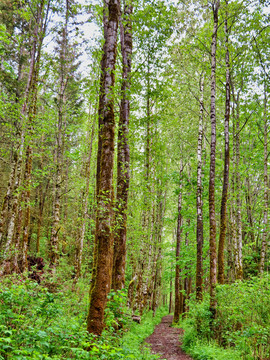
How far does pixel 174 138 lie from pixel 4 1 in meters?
14.6

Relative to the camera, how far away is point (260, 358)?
6051 millimetres

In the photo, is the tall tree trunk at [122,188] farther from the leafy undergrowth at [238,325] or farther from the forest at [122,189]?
the leafy undergrowth at [238,325]

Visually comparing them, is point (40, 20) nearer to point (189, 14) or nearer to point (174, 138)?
point (189, 14)

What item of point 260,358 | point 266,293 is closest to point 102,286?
point 260,358

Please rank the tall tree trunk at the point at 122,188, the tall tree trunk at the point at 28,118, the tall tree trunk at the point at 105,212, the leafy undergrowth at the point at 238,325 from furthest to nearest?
the tall tree trunk at the point at 28,118
the tall tree trunk at the point at 122,188
the leafy undergrowth at the point at 238,325
the tall tree trunk at the point at 105,212

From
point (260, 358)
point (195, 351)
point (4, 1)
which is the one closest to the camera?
point (260, 358)

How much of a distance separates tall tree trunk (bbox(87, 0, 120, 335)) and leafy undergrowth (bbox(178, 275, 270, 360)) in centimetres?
416

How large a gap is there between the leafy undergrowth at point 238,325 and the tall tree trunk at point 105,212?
4155 millimetres

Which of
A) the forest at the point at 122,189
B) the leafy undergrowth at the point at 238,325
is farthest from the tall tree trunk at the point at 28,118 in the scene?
the leafy undergrowth at the point at 238,325

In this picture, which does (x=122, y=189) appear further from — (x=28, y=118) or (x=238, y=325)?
(x=238, y=325)

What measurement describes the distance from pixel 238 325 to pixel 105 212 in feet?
28.9

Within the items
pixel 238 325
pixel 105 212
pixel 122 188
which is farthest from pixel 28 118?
pixel 238 325

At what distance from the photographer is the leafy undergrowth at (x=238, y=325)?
638 centimetres

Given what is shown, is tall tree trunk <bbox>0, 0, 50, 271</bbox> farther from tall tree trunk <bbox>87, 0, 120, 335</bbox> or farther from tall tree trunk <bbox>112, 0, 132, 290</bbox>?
tall tree trunk <bbox>87, 0, 120, 335</bbox>
